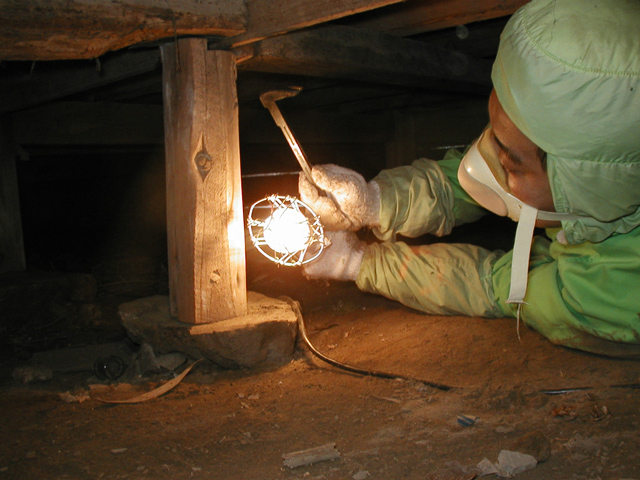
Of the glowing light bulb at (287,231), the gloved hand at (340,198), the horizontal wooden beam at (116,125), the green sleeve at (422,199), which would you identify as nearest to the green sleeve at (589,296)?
the green sleeve at (422,199)

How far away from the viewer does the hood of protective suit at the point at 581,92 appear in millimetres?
1516

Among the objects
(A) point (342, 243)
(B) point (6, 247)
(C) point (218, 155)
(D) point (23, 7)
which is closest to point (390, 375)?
(A) point (342, 243)

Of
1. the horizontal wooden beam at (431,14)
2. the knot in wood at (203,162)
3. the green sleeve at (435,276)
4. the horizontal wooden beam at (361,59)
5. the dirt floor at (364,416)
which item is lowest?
the dirt floor at (364,416)

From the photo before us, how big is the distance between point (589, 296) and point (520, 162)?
24.2 inches

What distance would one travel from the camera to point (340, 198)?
2.49m

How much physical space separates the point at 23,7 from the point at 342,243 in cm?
156

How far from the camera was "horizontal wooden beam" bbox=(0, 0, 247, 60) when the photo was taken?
6.46 feet

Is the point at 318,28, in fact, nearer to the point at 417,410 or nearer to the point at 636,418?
the point at 417,410

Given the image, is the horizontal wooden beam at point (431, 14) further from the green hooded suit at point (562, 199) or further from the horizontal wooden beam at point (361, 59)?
the green hooded suit at point (562, 199)

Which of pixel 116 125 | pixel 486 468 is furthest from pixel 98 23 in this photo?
pixel 116 125

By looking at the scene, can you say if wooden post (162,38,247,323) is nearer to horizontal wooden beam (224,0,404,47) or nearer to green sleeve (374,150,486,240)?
horizontal wooden beam (224,0,404,47)

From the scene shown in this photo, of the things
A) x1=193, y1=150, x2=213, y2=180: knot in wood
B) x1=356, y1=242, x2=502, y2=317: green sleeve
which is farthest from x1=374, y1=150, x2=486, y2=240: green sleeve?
x1=193, y1=150, x2=213, y2=180: knot in wood

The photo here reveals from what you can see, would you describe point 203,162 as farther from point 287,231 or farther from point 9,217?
point 9,217

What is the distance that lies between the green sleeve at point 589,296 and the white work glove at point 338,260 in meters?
0.69
